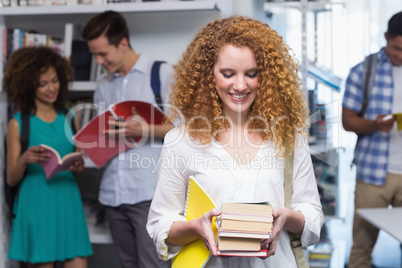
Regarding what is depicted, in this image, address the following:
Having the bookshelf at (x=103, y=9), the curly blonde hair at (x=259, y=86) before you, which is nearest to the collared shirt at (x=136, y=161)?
the bookshelf at (x=103, y=9)

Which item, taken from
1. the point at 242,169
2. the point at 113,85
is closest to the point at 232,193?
the point at 242,169

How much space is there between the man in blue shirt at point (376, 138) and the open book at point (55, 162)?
148 cm

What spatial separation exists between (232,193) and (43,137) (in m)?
1.61

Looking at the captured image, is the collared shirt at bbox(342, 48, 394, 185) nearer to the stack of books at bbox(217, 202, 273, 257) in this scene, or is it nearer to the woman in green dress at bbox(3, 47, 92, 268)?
the woman in green dress at bbox(3, 47, 92, 268)

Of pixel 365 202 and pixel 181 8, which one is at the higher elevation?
pixel 181 8

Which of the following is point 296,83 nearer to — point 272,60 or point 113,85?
point 272,60

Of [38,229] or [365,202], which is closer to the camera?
[38,229]

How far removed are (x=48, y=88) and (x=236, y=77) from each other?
1600mm

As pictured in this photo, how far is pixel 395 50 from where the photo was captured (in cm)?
275

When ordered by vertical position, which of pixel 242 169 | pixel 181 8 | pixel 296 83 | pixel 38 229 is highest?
pixel 181 8

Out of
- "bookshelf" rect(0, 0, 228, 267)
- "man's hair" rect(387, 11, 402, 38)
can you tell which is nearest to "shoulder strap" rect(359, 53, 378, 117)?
"man's hair" rect(387, 11, 402, 38)

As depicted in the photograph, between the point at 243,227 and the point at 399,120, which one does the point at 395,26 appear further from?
the point at 243,227

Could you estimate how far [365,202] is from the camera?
285cm

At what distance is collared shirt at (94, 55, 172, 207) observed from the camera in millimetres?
2566
